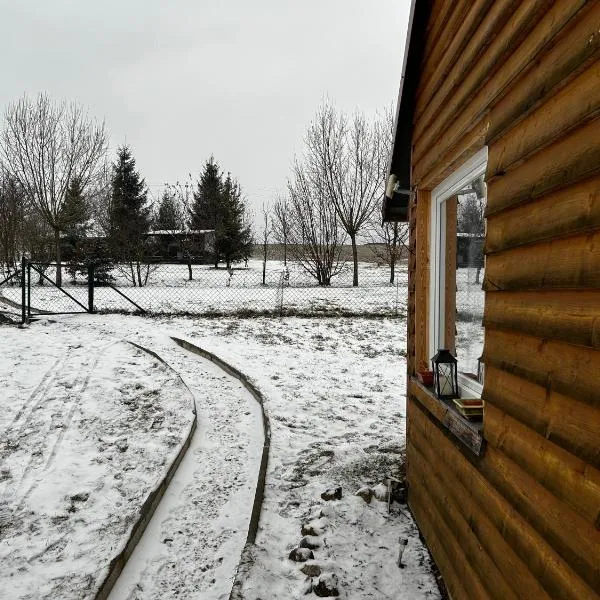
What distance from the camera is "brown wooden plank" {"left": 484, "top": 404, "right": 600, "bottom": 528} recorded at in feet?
3.59

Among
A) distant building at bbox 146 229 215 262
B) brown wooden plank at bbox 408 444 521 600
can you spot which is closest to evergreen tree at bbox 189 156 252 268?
distant building at bbox 146 229 215 262

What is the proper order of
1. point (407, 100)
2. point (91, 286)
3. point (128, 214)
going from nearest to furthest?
point (407, 100) → point (91, 286) → point (128, 214)

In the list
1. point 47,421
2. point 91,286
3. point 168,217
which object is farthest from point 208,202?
point 47,421

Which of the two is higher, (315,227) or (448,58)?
(315,227)

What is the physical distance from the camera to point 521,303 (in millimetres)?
1513

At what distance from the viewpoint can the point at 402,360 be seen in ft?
23.3

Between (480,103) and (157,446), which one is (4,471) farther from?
(480,103)

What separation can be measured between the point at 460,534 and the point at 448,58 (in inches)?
93.0

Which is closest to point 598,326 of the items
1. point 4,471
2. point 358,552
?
point 358,552

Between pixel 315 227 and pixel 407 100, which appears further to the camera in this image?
pixel 315 227

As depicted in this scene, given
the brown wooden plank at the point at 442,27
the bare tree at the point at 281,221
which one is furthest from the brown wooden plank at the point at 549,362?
the bare tree at the point at 281,221

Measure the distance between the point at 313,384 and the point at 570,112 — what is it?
490cm

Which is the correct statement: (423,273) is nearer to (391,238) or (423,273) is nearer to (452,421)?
(452,421)

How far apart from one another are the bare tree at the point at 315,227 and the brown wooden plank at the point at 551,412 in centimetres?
1824
